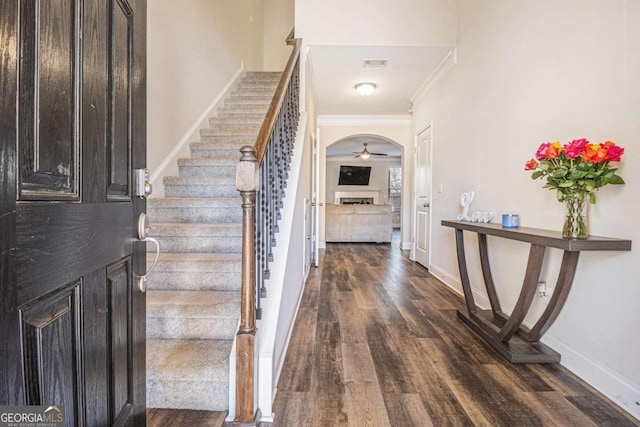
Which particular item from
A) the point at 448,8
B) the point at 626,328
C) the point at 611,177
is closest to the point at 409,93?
the point at 448,8

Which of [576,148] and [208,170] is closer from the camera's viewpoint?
[576,148]

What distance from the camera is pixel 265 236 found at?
1.78 m

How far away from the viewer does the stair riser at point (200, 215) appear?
8.33ft

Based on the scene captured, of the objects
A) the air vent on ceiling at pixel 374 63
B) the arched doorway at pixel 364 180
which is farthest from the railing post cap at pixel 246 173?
the arched doorway at pixel 364 180

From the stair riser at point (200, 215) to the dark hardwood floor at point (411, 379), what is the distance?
100 cm

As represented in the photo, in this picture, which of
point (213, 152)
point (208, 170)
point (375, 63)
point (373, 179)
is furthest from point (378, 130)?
point (373, 179)

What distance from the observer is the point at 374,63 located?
399 centimetres

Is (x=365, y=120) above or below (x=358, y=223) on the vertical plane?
above

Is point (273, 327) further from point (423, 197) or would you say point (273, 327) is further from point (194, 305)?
point (423, 197)

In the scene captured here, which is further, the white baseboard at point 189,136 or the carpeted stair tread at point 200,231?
the white baseboard at point 189,136

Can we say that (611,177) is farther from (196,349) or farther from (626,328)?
(196,349)

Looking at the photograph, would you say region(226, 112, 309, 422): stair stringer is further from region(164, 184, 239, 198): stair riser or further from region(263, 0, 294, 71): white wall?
region(263, 0, 294, 71): white wall

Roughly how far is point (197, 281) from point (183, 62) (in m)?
2.21

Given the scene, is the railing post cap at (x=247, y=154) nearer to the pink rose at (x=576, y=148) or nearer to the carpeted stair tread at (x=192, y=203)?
the carpeted stair tread at (x=192, y=203)
